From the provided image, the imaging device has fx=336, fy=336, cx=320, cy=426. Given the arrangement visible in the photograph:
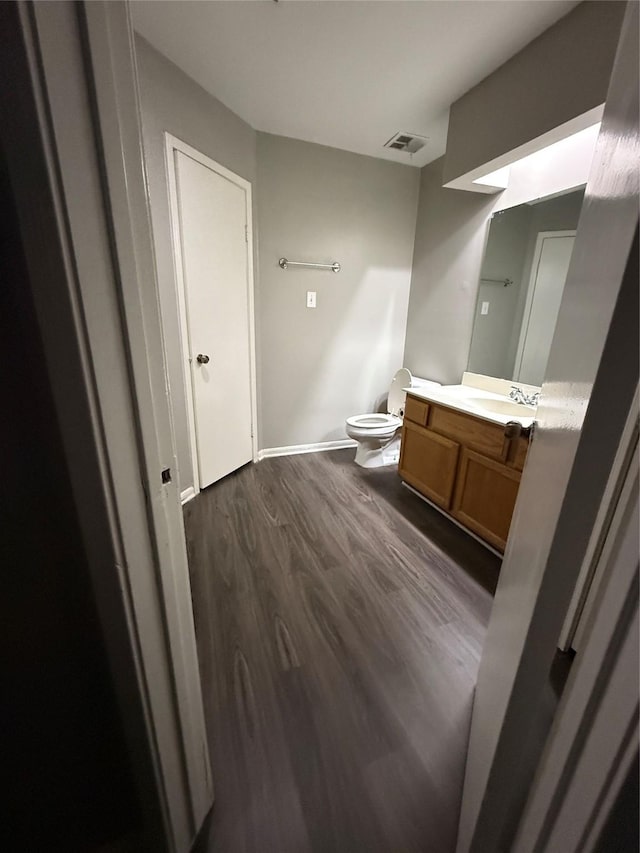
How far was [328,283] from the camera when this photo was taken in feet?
9.48

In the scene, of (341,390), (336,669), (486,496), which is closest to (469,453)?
(486,496)

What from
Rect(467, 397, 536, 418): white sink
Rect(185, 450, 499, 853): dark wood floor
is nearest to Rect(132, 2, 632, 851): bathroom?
Rect(185, 450, 499, 853): dark wood floor

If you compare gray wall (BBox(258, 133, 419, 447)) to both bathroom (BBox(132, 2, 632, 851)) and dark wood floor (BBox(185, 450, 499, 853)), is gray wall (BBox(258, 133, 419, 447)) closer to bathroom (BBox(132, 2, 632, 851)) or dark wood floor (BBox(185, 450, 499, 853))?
bathroom (BBox(132, 2, 632, 851))

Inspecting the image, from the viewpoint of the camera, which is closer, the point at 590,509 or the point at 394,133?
the point at 590,509

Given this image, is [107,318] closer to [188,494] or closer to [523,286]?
[188,494]

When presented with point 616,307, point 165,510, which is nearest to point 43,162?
point 165,510

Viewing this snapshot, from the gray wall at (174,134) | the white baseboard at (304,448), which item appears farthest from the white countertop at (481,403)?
the gray wall at (174,134)

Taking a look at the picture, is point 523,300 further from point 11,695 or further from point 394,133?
point 11,695

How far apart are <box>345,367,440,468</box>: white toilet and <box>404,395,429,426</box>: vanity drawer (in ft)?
1.32

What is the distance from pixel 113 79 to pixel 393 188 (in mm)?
3047

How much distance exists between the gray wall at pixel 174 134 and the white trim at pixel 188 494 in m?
0.04

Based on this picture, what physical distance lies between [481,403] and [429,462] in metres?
0.53

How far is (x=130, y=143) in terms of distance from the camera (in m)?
0.46

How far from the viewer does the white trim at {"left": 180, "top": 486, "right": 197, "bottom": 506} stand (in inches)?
90.9
